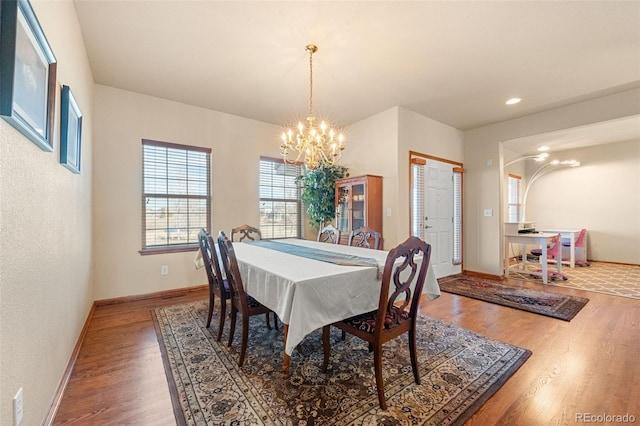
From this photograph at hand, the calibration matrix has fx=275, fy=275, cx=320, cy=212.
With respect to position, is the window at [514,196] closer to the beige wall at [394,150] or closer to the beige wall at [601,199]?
the beige wall at [601,199]

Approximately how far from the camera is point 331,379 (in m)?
1.86

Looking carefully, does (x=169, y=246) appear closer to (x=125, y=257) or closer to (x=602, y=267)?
(x=125, y=257)

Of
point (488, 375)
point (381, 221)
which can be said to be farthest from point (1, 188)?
point (381, 221)

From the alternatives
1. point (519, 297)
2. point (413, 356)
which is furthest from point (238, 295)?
point (519, 297)

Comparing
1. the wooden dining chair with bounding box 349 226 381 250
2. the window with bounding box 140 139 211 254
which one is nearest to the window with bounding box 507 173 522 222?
the wooden dining chair with bounding box 349 226 381 250

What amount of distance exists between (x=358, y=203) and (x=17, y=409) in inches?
149

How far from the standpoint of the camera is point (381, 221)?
4.25m

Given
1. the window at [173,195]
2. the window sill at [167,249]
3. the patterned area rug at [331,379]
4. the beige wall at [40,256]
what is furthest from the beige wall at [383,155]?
the beige wall at [40,256]

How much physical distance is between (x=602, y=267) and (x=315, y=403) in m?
→ 7.00

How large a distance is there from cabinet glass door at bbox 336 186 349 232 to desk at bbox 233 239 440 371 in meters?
2.30

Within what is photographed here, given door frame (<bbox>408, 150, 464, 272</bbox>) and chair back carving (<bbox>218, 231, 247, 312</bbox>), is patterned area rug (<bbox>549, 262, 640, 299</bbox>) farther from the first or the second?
chair back carving (<bbox>218, 231, 247, 312</bbox>)

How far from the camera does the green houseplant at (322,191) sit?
461 centimetres

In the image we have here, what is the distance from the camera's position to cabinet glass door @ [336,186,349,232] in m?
4.44

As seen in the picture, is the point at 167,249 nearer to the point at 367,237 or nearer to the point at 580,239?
the point at 367,237
